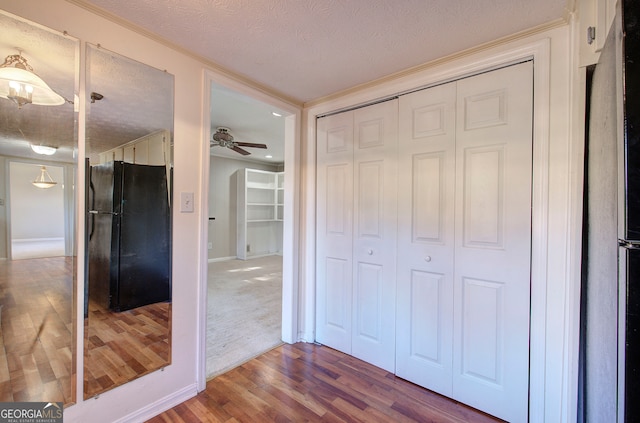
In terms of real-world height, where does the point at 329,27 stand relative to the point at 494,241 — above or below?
above

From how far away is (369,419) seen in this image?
1.57m

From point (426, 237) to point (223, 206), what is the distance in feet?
17.9

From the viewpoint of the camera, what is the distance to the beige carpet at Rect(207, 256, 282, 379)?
7.46ft

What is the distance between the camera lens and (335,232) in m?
2.35

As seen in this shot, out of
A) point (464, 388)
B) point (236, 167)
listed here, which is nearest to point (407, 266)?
point (464, 388)

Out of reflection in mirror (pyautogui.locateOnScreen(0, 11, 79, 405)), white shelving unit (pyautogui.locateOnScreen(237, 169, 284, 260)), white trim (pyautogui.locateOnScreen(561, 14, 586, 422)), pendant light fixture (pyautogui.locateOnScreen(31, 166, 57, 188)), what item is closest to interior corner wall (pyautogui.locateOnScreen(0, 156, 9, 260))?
reflection in mirror (pyautogui.locateOnScreen(0, 11, 79, 405))

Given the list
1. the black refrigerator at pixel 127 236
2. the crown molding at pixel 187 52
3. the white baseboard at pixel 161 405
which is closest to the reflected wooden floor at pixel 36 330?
the black refrigerator at pixel 127 236

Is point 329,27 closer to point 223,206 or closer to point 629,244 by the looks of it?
point 629,244

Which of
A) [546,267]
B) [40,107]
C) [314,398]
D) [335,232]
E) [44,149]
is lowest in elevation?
[314,398]

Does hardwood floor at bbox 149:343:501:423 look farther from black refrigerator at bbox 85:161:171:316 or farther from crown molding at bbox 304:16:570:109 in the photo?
crown molding at bbox 304:16:570:109

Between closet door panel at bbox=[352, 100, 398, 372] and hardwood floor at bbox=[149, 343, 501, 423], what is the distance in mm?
225

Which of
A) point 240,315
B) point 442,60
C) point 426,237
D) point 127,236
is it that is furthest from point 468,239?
point 240,315

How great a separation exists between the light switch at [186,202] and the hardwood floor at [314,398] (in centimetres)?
122

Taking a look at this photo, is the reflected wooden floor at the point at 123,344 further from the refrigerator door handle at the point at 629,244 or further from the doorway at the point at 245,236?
the refrigerator door handle at the point at 629,244
